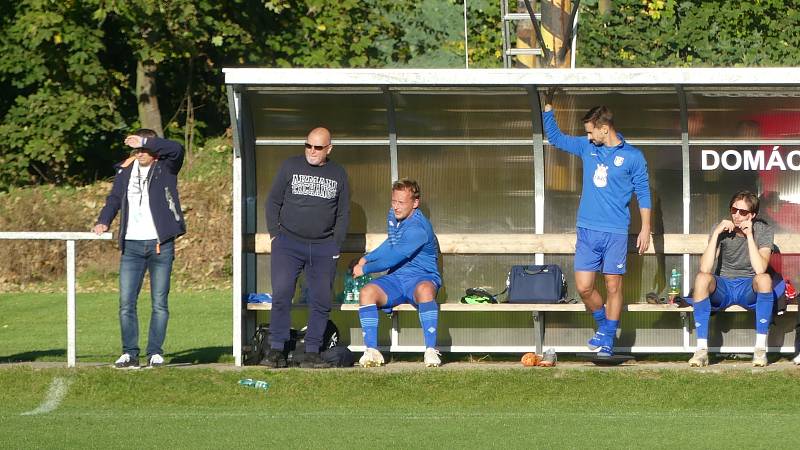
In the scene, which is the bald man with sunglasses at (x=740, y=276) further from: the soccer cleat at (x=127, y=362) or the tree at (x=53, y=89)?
the tree at (x=53, y=89)

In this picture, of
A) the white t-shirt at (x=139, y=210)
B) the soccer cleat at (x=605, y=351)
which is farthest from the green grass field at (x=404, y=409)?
the white t-shirt at (x=139, y=210)

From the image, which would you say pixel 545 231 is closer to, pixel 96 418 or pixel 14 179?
pixel 96 418

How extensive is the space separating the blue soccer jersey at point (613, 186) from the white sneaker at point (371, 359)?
1783mm

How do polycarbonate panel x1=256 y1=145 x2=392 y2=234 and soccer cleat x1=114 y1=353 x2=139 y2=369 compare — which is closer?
soccer cleat x1=114 y1=353 x2=139 y2=369

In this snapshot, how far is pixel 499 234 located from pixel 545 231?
445 mm

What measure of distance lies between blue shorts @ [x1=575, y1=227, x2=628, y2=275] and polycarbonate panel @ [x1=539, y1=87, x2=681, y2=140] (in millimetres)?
1251

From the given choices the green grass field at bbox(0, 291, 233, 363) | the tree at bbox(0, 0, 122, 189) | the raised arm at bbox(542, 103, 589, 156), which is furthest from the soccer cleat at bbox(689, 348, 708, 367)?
the tree at bbox(0, 0, 122, 189)

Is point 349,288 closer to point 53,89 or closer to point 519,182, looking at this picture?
point 519,182

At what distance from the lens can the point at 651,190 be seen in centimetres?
1236

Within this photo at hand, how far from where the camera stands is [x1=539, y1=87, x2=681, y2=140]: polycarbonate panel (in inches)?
474

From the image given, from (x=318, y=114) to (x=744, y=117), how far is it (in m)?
3.35

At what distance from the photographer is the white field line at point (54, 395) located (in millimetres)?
10172

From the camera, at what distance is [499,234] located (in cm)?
1216

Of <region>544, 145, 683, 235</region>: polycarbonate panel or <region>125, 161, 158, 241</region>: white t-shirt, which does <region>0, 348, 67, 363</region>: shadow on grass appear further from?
<region>544, 145, 683, 235</region>: polycarbonate panel
